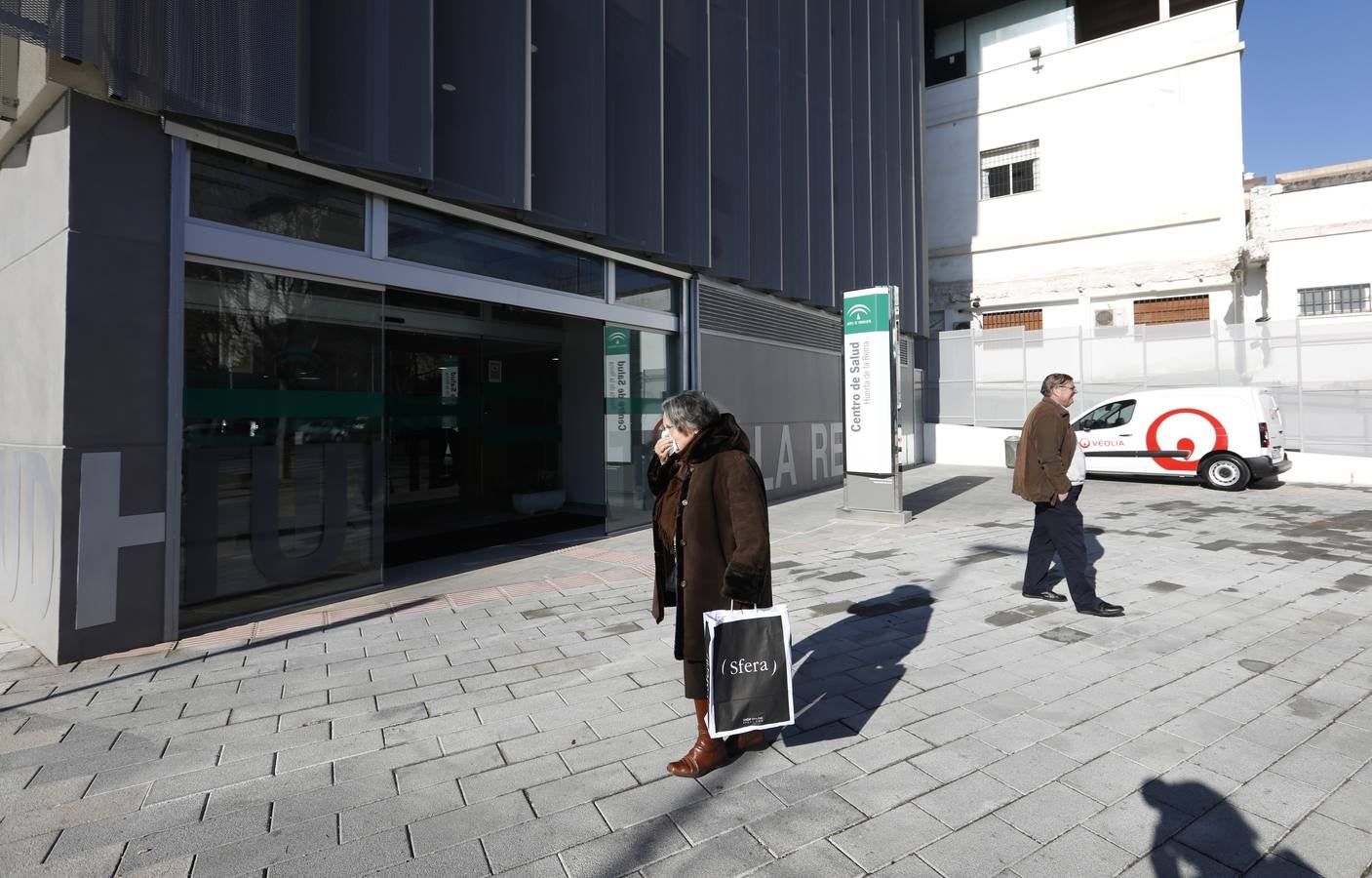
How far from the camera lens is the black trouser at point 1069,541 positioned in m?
5.29

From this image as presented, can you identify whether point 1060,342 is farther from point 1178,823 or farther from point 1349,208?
point 1178,823

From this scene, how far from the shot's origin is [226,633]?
5301mm

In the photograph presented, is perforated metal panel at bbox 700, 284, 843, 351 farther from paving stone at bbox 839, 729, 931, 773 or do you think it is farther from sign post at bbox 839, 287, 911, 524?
paving stone at bbox 839, 729, 931, 773

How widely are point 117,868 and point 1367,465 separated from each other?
760 inches

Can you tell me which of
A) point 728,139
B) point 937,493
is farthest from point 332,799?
point 937,493

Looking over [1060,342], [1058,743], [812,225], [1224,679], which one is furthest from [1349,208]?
[1058,743]

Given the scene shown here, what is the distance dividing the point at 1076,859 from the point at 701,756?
143cm

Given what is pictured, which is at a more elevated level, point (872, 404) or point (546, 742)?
point (872, 404)

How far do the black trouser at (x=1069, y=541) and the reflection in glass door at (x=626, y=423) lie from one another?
5412 millimetres

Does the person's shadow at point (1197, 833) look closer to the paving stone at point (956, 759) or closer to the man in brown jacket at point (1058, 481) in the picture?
the paving stone at point (956, 759)

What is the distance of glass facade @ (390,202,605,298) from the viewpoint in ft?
22.4

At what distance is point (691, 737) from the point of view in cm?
342

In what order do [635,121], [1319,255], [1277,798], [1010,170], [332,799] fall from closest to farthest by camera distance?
[1277,798] → [332,799] → [635,121] → [1319,255] → [1010,170]

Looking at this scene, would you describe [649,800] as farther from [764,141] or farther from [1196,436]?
[1196,436]
